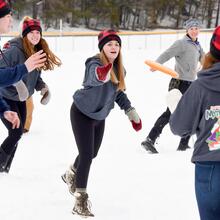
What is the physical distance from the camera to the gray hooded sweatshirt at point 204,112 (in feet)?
8.16

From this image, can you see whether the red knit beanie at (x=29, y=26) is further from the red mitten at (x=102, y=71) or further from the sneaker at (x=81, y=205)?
the sneaker at (x=81, y=205)

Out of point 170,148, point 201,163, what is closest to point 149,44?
point 170,148

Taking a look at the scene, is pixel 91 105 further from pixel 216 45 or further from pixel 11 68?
pixel 216 45

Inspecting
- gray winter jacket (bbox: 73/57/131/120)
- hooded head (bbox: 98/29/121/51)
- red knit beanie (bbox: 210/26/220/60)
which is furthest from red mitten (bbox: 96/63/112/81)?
red knit beanie (bbox: 210/26/220/60)

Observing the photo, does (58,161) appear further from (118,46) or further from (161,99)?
(161,99)

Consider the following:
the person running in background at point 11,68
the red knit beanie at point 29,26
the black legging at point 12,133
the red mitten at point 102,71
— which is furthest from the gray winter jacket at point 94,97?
the red knit beanie at point 29,26

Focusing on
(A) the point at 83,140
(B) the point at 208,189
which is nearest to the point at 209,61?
(B) the point at 208,189

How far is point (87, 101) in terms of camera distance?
3857 millimetres

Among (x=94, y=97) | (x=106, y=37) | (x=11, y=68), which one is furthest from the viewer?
(x=106, y=37)

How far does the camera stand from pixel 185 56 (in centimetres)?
617

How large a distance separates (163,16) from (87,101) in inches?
1858

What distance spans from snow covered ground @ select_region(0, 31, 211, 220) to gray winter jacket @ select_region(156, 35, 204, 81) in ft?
3.13

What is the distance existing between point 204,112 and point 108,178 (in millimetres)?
2524

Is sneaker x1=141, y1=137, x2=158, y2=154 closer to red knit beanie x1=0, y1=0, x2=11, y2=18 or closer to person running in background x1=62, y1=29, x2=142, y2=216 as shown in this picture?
person running in background x1=62, y1=29, x2=142, y2=216
